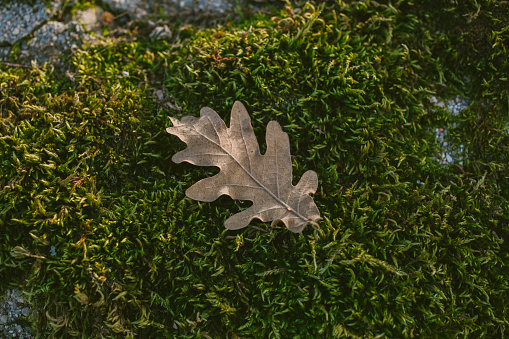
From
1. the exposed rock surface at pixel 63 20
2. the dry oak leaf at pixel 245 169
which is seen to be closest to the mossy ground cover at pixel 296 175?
the dry oak leaf at pixel 245 169

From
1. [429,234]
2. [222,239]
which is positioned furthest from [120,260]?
[429,234]

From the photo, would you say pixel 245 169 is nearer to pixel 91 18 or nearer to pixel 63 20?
pixel 91 18

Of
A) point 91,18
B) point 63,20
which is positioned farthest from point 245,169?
point 63,20

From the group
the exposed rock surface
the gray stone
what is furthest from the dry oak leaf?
the gray stone

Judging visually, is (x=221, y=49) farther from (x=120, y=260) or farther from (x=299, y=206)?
(x=120, y=260)

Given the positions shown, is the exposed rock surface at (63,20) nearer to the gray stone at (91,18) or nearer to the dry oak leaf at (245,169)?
the gray stone at (91,18)
